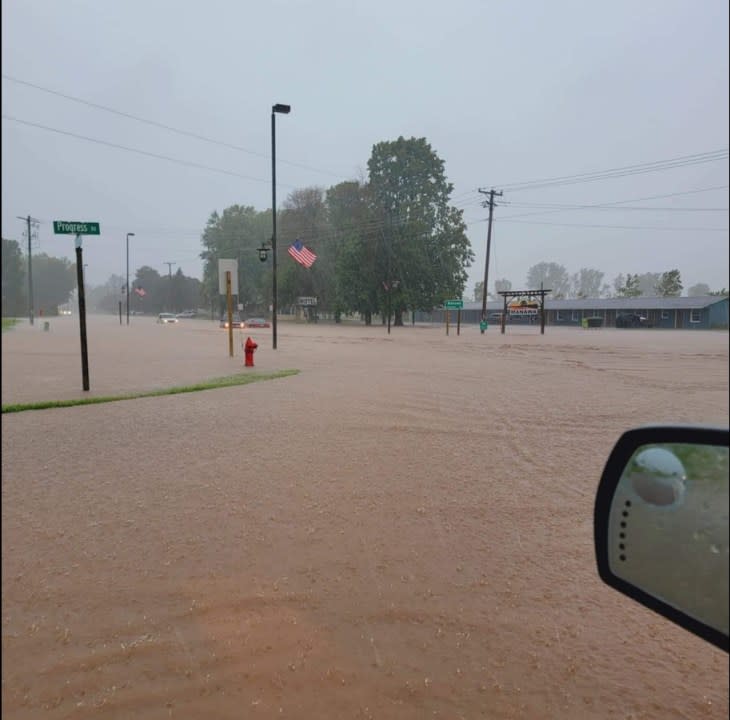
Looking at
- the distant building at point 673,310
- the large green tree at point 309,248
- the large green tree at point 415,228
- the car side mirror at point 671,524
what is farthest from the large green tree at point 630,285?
the large green tree at point 309,248

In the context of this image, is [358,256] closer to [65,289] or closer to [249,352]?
[249,352]

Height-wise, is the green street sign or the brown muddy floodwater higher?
the green street sign

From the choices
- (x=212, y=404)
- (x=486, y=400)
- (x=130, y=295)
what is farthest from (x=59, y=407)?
(x=486, y=400)

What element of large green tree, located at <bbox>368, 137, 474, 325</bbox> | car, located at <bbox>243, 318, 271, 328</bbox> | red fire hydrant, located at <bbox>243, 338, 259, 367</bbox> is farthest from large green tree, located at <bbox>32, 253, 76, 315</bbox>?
car, located at <bbox>243, 318, 271, 328</bbox>

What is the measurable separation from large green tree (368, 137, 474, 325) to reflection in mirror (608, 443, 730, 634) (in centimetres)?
4424

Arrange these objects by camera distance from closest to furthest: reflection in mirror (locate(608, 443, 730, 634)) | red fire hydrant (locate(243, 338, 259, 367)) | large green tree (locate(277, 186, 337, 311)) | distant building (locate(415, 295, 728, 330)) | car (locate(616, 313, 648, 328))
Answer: reflection in mirror (locate(608, 443, 730, 634)), distant building (locate(415, 295, 728, 330)), car (locate(616, 313, 648, 328)), red fire hydrant (locate(243, 338, 259, 367)), large green tree (locate(277, 186, 337, 311))

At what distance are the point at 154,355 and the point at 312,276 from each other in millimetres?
40002

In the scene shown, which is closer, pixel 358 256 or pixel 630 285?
pixel 630 285

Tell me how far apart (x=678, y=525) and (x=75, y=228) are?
2.26 metres

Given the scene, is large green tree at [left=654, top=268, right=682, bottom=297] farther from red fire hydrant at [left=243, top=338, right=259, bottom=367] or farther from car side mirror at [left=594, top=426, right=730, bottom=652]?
red fire hydrant at [left=243, top=338, right=259, bottom=367]

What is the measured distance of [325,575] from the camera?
2578 millimetres

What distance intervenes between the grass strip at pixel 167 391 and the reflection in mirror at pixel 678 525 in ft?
19.9

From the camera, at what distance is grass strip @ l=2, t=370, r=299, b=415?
6.45 metres

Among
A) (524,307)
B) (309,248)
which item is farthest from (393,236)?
(524,307)
